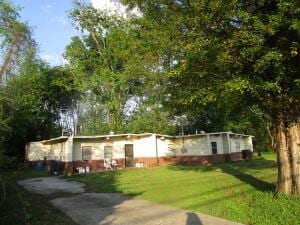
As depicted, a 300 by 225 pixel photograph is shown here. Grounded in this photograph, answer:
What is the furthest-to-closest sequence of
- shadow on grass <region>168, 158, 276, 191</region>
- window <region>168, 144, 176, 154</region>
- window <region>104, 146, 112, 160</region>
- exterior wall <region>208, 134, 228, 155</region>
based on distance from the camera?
window <region>168, 144, 176, 154</region>, exterior wall <region>208, 134, 228, 155</region>, window <region>104, 146, 112, 160</region>, shadow on grass <region>168, 158, 276, 191</region>

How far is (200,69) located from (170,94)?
122 inches

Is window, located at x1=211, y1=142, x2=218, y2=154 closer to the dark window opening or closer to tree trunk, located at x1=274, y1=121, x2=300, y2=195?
the dark window opening

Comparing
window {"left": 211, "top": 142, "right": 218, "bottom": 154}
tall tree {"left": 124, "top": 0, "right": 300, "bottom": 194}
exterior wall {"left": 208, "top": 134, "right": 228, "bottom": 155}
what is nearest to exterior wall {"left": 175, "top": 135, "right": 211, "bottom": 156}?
window {"left": 211, "top": 142, "right": 218, "bottom": 154}

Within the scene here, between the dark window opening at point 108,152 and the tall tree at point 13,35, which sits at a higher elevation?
the tall tree at point 13,35

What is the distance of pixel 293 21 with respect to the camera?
9.08 m

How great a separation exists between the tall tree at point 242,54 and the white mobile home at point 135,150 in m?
20.2

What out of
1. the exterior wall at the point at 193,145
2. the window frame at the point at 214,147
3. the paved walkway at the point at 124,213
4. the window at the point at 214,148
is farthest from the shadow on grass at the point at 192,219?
the window at the point at 214,148

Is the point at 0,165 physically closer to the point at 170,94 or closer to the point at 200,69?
the point at 200,69

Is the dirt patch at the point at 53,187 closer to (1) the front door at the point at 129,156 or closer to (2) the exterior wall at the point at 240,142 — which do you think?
(1) the front door at the point at 129,156

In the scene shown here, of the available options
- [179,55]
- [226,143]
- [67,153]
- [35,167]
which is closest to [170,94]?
[179,55]

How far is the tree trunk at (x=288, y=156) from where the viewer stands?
11.6 metres

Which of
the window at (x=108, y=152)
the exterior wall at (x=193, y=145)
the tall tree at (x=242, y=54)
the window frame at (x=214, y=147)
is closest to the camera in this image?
the tall tree at (x=242, y=54)

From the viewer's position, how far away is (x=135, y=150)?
33781 mm

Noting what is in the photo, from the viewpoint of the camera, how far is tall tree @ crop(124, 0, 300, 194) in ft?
33.3
